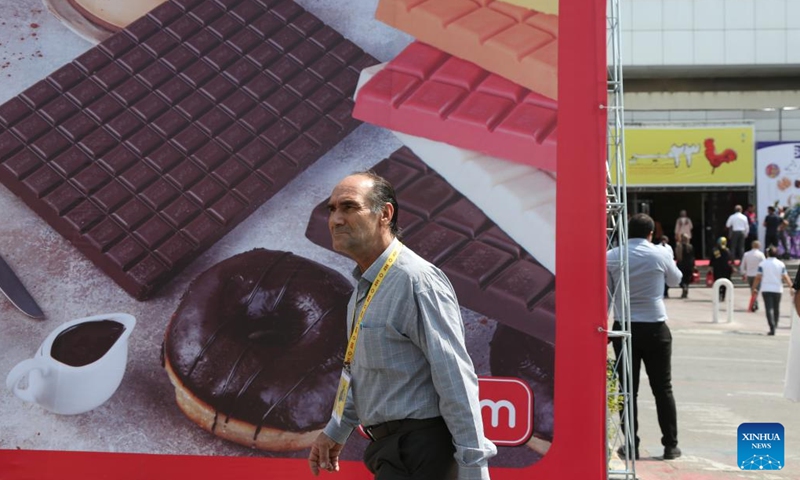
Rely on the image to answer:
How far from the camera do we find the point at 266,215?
4.89 m

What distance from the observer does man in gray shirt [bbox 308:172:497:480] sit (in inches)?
105

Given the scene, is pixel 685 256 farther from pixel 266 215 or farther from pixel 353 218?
pixel 353 218

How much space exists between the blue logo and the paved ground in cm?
28

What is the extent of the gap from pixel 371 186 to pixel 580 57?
2199mm

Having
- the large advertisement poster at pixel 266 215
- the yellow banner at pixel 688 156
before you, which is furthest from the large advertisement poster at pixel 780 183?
the large advertisement poster at pixel 266 215

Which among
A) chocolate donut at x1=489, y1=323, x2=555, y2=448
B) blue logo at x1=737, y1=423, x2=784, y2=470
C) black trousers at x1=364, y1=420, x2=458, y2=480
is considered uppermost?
black trousers at x1=364, y1=420, x2=458, y2=480

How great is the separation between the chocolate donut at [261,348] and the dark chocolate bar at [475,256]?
1.25ft

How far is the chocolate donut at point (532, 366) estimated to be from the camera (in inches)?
185

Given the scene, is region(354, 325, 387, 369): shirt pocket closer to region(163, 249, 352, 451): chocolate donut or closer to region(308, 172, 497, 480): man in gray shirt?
region(308, 172, 497, 480): man in gray shirt

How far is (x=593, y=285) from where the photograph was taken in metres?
4.67

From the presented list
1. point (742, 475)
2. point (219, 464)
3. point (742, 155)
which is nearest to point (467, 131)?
point (219, 464)

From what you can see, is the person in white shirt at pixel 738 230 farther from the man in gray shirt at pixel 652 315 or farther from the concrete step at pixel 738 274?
the man in gray shirt at pixel 652 315

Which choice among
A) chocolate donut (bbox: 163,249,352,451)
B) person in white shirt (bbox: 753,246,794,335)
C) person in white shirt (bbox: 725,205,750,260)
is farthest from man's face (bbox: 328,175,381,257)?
person in white shirt (bbox: 725,205,750,260)

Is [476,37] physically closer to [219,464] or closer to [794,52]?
[219,464]
